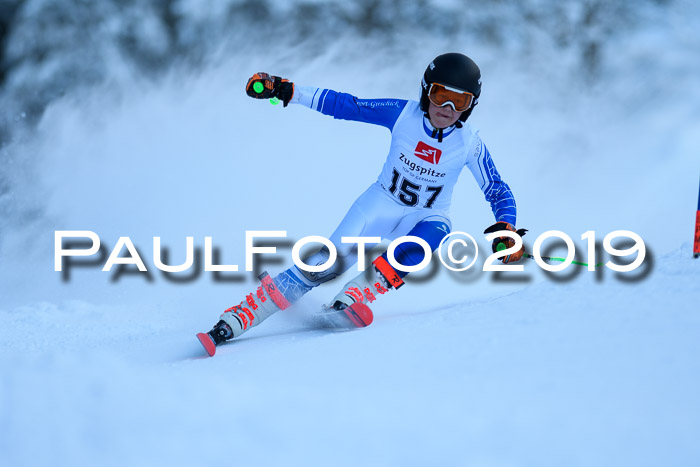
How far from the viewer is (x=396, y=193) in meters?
3.75

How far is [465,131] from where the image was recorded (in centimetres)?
364

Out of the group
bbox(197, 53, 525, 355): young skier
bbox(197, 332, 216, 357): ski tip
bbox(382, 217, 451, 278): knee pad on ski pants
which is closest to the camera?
bbox(197, 332, 216, 357): ski tip

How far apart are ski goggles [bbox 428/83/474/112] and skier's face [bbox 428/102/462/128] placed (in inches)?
1.2

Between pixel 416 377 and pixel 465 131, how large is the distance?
6.34 feet

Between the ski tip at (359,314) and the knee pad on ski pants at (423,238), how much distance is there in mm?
308

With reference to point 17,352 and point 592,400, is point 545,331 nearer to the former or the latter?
point 592,400

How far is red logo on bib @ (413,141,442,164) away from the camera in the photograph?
11.8 feet

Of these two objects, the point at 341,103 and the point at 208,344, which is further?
Result: the point at 341,103

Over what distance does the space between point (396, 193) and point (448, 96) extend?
25.1 inches

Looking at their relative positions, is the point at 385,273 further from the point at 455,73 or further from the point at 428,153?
the point at 455,73

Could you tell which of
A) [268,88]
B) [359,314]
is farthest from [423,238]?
[268,88]

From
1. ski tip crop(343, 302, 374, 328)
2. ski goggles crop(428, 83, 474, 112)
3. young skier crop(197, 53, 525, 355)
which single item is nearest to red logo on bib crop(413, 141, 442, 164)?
young skier crop(197, 53, 525, 355)

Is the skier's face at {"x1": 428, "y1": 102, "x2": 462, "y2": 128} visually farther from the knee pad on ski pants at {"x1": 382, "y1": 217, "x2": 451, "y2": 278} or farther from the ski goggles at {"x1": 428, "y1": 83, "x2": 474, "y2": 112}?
the knee pad on ski pants at {"x1": 382, "y1": 217, "x2": 451, "y2": 278}

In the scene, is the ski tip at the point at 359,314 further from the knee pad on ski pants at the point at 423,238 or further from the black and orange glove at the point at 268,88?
the black and orange glove at the point at 268,88
